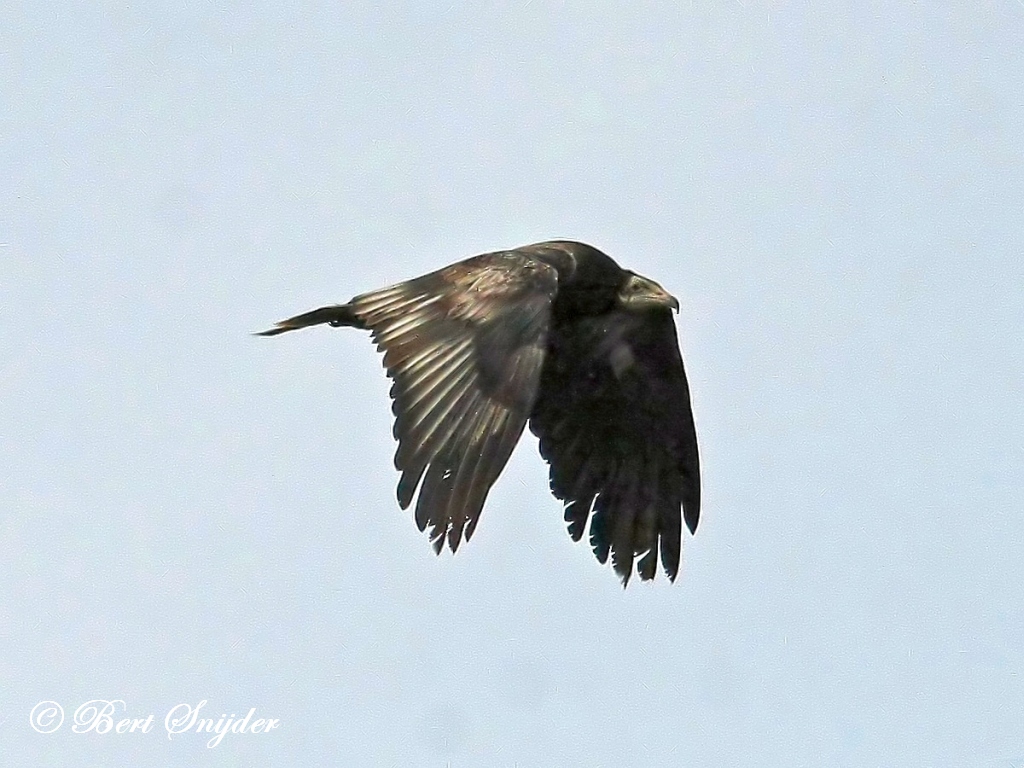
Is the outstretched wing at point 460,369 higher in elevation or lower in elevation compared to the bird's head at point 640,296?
lower

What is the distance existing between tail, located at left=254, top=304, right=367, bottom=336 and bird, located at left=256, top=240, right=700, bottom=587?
1cm

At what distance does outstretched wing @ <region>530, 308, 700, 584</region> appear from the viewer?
10.9m

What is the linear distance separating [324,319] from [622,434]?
2.04 metres

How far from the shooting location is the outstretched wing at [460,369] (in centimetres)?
829

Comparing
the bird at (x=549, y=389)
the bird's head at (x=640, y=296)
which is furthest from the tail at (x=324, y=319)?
the bird's head at (x=640, y=296)

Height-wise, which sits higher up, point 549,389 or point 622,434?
point 549,389

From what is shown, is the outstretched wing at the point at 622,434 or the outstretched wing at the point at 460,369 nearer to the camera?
the outstretched wing at the point at 460,369

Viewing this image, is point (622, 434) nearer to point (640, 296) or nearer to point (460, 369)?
point (640, 296)

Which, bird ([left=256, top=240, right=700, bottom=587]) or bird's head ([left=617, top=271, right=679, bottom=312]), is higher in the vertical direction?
bird's head ([left=617, top=271, right=679, bottom=312])

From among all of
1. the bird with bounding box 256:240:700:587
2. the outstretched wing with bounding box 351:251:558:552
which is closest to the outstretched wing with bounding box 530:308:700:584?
the bird with bounding box 256:240:700:587

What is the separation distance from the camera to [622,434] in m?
11.2

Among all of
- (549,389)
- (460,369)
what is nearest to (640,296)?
(549,389)

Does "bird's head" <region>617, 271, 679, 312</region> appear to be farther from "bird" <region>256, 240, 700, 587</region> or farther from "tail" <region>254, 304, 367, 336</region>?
"tail" <region>254, 304, 367, 336</region>

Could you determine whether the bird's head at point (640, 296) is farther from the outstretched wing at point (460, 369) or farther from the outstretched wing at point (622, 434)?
the outstretched wing at point (460, 369)
